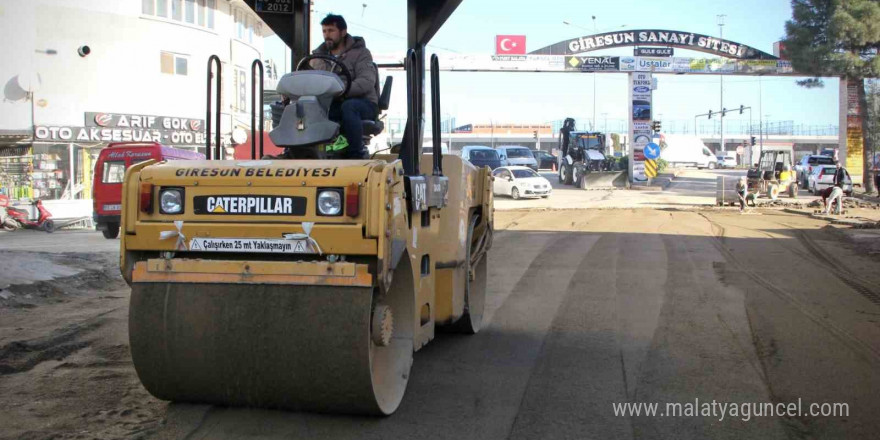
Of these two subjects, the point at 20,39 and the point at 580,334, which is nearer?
the point at 580,334

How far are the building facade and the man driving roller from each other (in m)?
21.5

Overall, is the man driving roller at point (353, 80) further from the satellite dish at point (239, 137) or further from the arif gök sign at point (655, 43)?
the arif gök sign at point (655, 43)

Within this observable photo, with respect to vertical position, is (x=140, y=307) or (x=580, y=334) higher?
(x=140, y=307)

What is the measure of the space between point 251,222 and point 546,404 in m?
2.14

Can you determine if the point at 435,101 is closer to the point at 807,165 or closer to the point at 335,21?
the point at 335,21

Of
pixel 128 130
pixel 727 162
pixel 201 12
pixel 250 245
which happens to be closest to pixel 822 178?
pixel 201 12

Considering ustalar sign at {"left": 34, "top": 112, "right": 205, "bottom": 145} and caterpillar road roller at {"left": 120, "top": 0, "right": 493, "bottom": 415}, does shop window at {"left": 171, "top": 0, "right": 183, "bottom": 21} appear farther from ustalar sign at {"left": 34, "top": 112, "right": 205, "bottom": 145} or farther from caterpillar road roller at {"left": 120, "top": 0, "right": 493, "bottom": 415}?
caterpillar road roller at {"left": 120, "top": 0, "right": 493, "bottom": 415}

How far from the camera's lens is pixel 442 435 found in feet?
14.9

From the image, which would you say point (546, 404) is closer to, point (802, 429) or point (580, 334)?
point (802, 429)

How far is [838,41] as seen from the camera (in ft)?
123

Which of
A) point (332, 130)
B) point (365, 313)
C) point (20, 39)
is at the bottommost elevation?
point (365, 313)

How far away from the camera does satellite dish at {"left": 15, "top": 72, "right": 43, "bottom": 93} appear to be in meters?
26.2

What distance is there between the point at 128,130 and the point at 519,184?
582 inches

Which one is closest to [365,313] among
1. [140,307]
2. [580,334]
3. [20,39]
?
[140,307]
